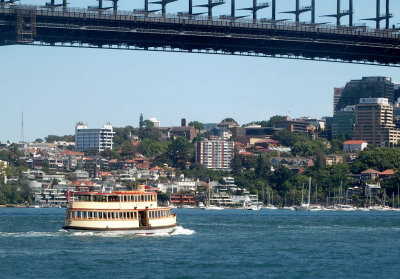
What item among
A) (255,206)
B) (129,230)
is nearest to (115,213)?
(129,230)

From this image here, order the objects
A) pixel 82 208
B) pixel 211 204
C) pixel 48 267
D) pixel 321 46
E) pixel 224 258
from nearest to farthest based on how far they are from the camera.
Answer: pixel 48 267 → pixel 224 258 → pixel 82 208 → pixel 321 46 → pixel 211 204

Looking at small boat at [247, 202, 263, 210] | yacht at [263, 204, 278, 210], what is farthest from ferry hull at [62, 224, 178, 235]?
yacht at [263, 204, 278, 210]

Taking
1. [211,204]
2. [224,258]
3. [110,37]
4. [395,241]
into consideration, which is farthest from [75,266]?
[211,204]

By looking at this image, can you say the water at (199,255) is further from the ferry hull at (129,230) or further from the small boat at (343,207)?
the small boat at (343,207)

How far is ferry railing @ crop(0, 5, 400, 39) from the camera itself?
242 feet

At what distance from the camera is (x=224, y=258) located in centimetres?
5084

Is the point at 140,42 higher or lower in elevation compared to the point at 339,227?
higher

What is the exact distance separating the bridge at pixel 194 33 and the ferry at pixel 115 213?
51.9ft

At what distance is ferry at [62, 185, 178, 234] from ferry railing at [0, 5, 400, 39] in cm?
1714

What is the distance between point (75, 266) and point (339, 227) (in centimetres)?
3337

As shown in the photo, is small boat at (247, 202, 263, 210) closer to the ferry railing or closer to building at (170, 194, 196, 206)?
building at (170, 194, 196, 206)

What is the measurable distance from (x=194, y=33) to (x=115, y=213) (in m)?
21.1

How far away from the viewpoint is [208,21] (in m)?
78.5

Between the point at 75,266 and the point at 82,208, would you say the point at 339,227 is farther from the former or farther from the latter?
the point at 75,266
